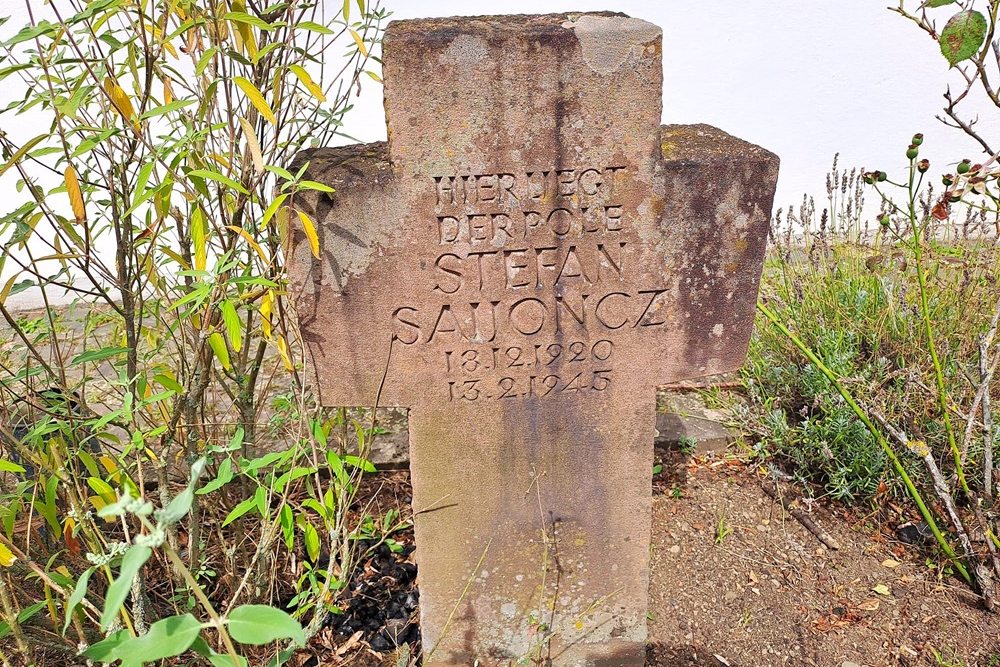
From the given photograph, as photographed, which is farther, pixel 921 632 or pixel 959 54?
pixel 921 632

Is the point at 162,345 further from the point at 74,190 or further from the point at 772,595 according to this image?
the point at 772,595

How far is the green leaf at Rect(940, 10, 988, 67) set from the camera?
151 centimetres

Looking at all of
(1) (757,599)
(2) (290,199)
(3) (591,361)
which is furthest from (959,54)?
(1) (757,599)

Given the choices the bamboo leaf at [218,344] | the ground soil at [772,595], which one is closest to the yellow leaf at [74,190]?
the bamboo leaf at [218,344]

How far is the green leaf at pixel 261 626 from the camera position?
0.83m

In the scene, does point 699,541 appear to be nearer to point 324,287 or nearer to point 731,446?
point 731,446

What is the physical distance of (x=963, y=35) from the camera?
1521mm

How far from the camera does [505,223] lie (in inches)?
60.9

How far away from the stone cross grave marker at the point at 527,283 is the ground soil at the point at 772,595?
395 millimetres

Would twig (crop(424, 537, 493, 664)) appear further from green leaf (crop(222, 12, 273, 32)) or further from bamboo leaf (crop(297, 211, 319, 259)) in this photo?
green leaf (crop(222, 12, 273, 32))

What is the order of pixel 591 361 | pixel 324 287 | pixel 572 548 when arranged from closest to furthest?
pixel 324 287 → pixel 591 361 → pixel 572 548

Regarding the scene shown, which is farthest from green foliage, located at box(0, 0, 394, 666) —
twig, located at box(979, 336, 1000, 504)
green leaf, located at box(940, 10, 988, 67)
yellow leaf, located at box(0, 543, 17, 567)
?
twig, located at box(979, 336, 1000, 504)

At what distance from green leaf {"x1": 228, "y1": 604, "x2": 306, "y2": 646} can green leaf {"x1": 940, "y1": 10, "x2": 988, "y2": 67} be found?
1.70m

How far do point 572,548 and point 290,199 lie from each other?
116 centimetres
